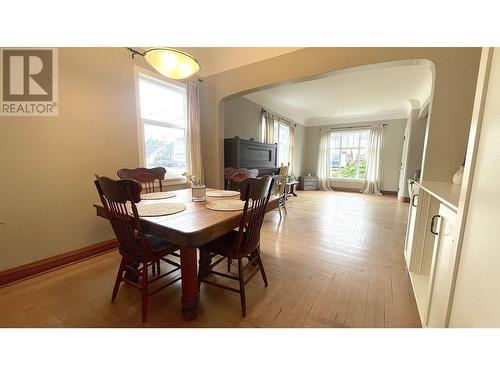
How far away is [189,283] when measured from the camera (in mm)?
1277

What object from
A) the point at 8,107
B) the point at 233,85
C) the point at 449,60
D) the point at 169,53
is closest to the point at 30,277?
the point at 8,107

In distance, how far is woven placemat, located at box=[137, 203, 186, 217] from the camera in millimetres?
1313

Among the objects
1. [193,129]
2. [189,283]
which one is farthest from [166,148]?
[189,283]

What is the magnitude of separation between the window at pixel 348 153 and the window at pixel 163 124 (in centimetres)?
606

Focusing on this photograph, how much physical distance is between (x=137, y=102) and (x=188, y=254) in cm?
222

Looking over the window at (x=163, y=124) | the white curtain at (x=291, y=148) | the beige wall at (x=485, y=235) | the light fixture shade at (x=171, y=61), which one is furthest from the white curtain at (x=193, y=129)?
the white curtain at (x=291, y=148)

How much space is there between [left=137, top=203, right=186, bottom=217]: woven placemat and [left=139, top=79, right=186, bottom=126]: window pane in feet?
5.69

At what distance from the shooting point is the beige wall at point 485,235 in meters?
0.59

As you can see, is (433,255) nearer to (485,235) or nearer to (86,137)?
(485,235)

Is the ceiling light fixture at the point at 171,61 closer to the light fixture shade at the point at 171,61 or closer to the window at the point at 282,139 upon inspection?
the light fixture shade at the point at 171,61

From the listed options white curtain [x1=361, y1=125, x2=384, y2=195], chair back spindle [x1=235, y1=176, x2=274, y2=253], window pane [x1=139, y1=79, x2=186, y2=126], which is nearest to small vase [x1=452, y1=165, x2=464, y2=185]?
chair back spindle [x1=235, y1=176, x2=274, y2=253]

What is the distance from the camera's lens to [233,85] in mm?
2963

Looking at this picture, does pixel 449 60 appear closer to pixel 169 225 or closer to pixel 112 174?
pixel 169 225

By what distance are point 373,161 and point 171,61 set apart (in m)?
7.01
